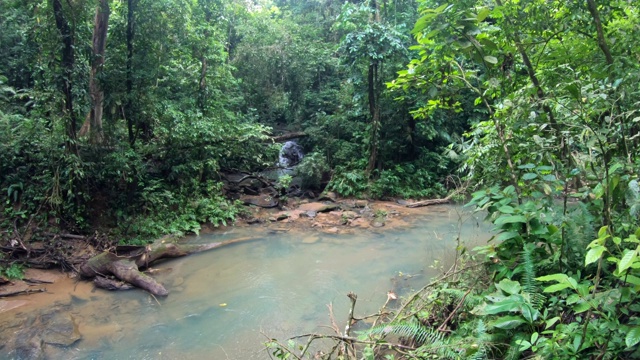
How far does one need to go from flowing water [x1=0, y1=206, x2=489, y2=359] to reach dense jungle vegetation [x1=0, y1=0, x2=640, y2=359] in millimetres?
1357

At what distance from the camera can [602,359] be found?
2053 millimetres

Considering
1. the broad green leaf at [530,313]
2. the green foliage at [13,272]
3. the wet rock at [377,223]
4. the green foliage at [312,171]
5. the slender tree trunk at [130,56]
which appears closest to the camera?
the broad green leaf at [530,313]

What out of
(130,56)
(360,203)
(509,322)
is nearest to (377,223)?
(360,203)

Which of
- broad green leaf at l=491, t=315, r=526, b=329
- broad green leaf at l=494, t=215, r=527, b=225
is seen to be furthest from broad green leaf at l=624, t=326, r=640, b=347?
broad green leaf at l=494, t=215, r=527, b=225

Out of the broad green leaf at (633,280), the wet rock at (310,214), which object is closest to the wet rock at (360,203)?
the wet rock at (310,214)

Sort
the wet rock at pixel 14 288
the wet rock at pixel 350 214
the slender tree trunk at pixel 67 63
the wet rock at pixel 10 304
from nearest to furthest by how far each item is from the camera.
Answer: the wet rock at pixel 10 304 < the wet rock at pixel 14 288 < the slender tree trunk at pixel 67 63 < the wet rock at pixel 350 214

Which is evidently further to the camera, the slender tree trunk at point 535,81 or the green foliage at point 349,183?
the green foliage at point 349,183

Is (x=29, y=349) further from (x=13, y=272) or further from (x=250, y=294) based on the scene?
(x=250, y=294)

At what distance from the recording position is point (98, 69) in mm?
9000

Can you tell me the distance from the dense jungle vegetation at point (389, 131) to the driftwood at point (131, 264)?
1.09 metres

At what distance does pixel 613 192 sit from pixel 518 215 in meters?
0.64

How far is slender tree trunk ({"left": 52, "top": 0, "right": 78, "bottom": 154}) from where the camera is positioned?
24.8 feet

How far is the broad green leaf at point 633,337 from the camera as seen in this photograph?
1.88 meters

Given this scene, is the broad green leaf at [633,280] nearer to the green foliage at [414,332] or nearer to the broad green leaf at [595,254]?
the broad green leaf at [595,254]
